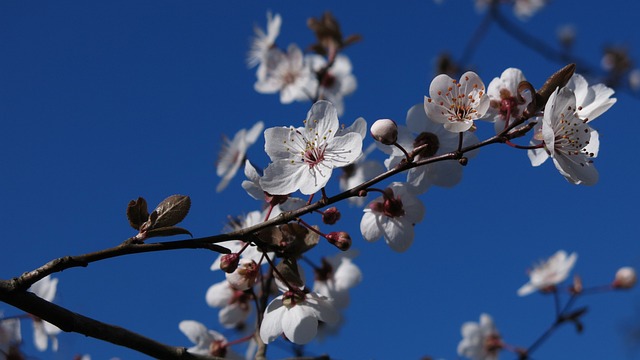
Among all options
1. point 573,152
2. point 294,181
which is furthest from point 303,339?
point 573,152

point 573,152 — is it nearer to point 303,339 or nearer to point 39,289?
point 303,339

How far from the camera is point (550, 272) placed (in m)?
4.24

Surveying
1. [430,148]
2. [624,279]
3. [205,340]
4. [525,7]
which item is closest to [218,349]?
[205,340]

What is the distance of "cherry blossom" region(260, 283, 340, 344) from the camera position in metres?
1.66

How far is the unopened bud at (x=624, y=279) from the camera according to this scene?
434cm

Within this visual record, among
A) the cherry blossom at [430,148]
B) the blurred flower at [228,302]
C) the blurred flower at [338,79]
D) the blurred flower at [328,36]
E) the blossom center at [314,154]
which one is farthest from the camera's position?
the blurred flower at [338,79]

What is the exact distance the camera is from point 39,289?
2.56 m

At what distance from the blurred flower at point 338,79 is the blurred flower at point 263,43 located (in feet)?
0.84

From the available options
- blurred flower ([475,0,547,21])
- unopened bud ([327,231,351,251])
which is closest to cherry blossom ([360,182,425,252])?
unopened bud ([327,231,351,251])

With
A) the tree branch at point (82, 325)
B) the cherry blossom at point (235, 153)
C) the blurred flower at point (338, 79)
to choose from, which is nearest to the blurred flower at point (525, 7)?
the blurred flower at point (338, 79)

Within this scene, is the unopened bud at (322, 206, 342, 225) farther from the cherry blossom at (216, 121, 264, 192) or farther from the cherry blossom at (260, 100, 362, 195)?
the cherry blossom at (216, 121, 264, 192)

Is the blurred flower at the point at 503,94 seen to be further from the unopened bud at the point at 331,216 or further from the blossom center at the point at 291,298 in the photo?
the blossom center at the point at 291,298

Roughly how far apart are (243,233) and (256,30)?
3047 millimetres

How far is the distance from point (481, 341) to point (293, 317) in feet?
9.26
